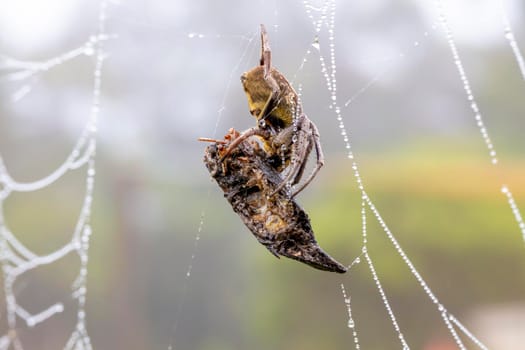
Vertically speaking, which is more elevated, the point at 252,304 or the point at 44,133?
the point at 44,133

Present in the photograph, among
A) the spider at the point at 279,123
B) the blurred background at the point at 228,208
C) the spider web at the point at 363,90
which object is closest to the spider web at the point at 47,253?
the blurred background at the point at 228,208

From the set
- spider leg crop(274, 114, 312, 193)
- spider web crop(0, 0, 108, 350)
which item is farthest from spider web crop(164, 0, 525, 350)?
spider web crop(0, 0, 108, 350)

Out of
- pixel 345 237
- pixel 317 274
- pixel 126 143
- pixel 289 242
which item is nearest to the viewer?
pixel 289 242

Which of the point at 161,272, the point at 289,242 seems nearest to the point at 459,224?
the point at 161,272

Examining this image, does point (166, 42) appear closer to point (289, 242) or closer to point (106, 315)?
point (106, 315)

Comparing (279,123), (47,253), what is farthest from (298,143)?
(47,253)

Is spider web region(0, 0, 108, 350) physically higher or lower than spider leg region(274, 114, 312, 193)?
lower

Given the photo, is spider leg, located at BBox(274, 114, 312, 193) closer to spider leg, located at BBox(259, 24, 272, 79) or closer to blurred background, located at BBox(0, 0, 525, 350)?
spider leg, located at BBox(259, 24, 272, 79)
